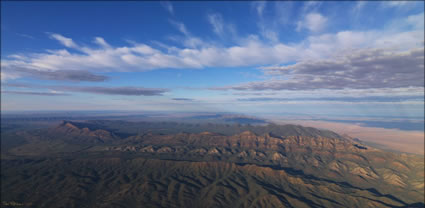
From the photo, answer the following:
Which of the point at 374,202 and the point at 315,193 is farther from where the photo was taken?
the point at 315,193

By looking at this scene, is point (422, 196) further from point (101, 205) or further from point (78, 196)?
point (78, 196)

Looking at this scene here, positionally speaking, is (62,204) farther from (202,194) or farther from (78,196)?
(202,194)

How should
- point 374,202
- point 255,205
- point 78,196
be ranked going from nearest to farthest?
point 374,202 → point 255,205 → point 78,196

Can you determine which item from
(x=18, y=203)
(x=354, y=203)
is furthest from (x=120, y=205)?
(x=354, y=203)

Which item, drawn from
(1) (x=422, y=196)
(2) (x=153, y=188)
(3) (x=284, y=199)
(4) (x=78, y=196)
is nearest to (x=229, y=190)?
(3) (x=284, y=199)

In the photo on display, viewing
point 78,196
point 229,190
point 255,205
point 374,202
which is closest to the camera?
point 374,202

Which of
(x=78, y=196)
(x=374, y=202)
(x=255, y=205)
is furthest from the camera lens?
(x=78, y=196)

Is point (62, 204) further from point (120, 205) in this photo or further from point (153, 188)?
point (153, 188)

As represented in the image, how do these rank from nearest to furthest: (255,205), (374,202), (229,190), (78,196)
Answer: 1. (374,202)
2. (255,205)
3. (78,196)
4. (229,190)

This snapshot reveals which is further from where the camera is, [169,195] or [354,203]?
A: [169,195]
